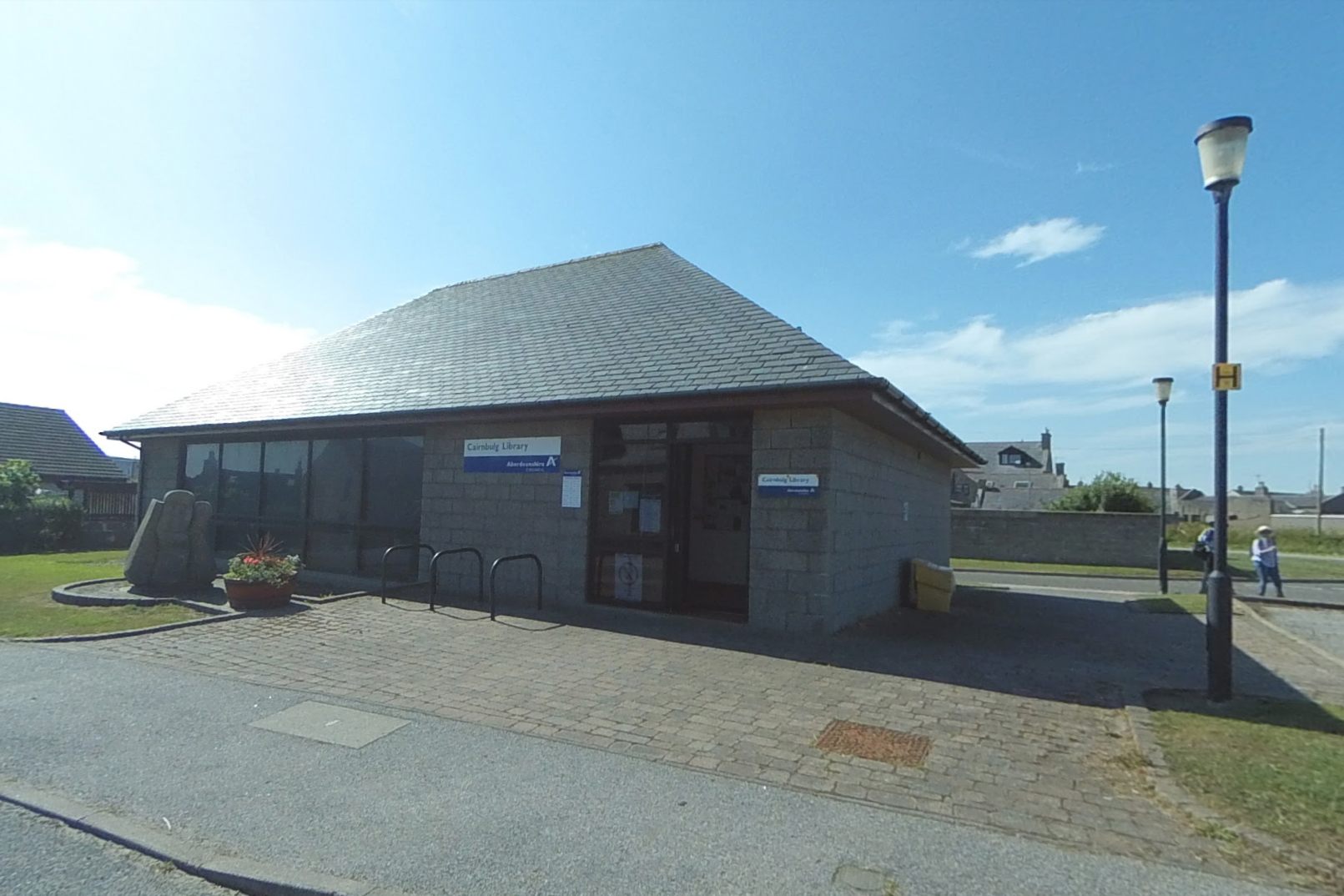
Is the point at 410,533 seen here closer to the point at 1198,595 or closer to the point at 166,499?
the point at 166,499

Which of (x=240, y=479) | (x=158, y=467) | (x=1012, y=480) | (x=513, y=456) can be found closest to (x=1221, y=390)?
(x=513, y=456)

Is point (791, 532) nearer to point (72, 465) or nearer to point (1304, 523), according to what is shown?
point (72, 465)

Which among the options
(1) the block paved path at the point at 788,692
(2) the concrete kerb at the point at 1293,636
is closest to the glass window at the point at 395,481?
(1) the block paved path at the point at 788,692

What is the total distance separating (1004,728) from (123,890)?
5.46 m

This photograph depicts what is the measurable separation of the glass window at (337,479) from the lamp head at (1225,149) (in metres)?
12.5

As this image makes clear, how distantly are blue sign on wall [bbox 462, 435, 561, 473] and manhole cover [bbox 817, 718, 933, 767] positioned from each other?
255 inches

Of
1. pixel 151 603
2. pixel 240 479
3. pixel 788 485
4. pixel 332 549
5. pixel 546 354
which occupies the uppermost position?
pixel 546 354

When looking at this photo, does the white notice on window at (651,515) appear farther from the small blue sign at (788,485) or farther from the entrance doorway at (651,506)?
the small blue sign at (788,485)

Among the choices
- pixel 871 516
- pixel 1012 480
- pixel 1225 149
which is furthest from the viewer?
pixel 1012 480

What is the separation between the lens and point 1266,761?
499 cm

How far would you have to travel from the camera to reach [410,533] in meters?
13.1

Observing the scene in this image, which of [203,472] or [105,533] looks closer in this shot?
[203,472]

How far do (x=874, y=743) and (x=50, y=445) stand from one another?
38.6 m

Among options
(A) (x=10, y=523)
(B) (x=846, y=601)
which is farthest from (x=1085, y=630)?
(A) (x=10, y=523)
